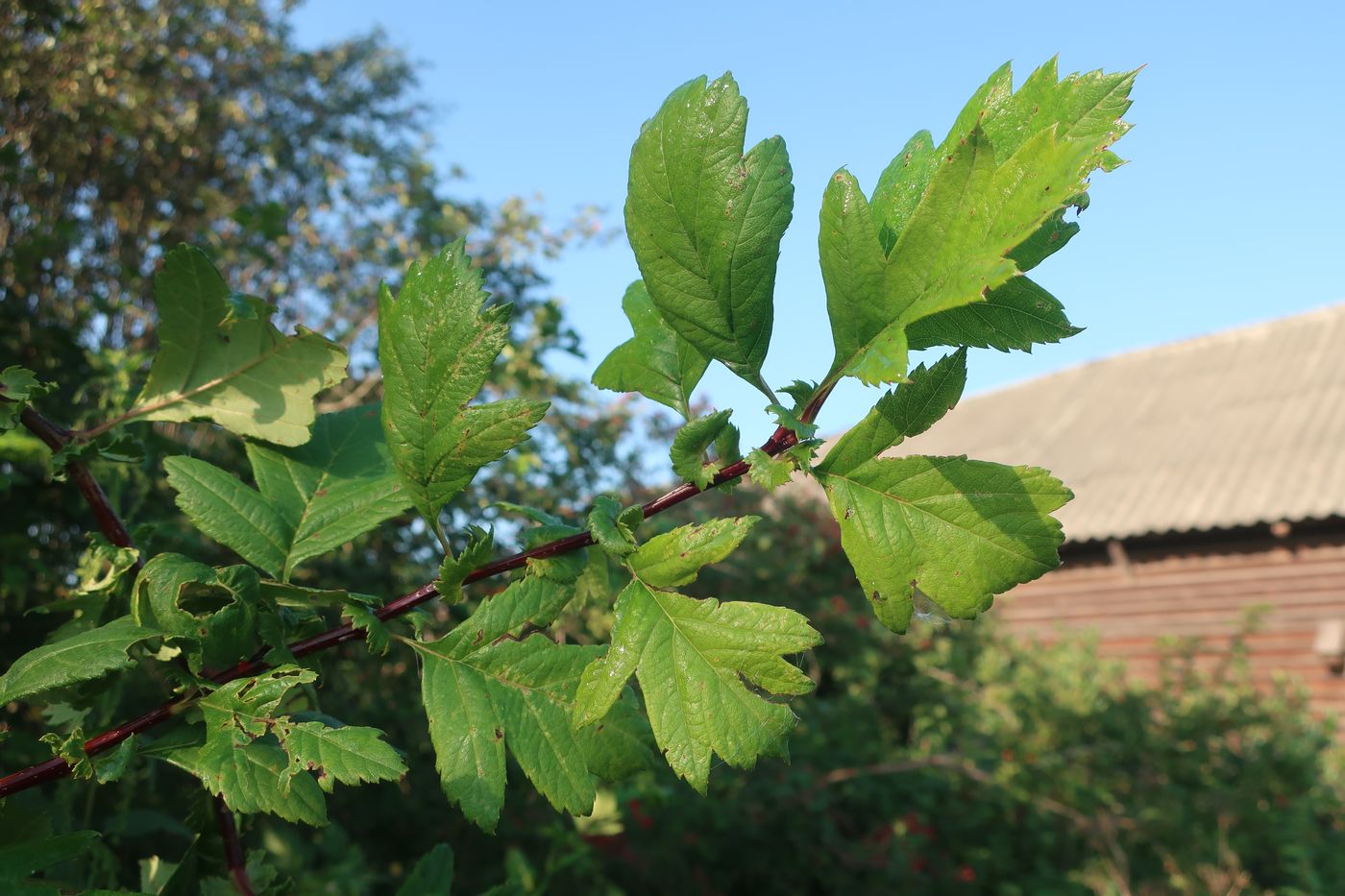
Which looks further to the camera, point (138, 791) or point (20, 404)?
point (138, 791)

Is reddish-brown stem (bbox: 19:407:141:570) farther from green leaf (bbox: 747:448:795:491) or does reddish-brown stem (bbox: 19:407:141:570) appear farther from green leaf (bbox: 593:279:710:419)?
green leaf (bbox: 747:448:795:491)

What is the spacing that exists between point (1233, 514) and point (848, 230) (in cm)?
1196

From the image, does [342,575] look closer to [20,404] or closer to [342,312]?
[20,404]

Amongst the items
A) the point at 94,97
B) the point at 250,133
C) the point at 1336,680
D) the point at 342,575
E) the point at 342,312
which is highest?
the point at 250,133

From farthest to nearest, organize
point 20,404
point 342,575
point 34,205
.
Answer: point 34,205, point 342,575, point 20,404

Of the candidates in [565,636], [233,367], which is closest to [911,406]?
[233,367]

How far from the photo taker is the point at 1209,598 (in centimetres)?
1180

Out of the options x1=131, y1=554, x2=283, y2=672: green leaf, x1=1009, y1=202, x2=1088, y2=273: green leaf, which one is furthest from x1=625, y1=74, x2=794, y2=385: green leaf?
x1=131, y1=554, x2=283, y2=672: green leaf

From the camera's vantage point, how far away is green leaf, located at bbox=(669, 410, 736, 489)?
743 millimetres

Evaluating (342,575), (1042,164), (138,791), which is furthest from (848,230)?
(342,575)

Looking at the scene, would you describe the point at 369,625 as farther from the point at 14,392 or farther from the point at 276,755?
the point at 14,392

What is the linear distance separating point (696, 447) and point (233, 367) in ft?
1.74

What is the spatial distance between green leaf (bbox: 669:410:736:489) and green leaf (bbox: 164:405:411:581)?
0.26 metres

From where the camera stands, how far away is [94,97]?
21.5 ft
